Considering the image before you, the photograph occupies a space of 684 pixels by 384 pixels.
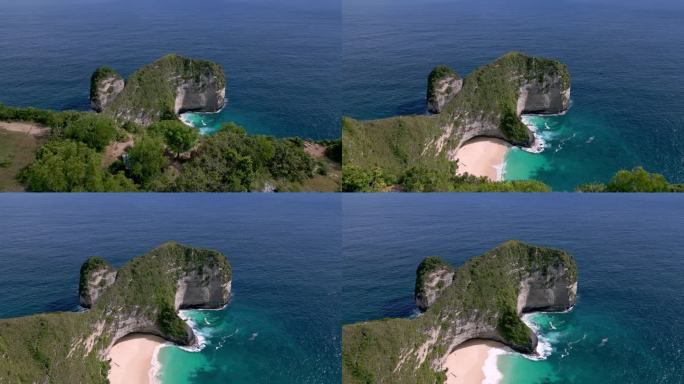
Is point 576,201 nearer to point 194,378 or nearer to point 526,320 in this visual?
point 526,320

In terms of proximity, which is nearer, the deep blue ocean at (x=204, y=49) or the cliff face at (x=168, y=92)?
the cliff face at (x=168, y=92)

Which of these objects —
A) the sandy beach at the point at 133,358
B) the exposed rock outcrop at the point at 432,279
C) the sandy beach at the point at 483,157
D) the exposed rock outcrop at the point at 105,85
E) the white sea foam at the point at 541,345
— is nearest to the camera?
the exposed rock outcrop at the point at 105,85

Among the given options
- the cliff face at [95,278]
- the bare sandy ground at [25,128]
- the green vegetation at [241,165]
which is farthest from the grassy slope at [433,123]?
the cliff face at [95,278]

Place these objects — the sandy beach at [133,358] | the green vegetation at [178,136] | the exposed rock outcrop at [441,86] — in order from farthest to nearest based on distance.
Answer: the exposed rock outcrop at [441,86] < the sandy beach at [133,358] < the green vegetation at [178,136]

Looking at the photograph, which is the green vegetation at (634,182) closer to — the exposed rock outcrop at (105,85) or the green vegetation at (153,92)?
the green vegetation at (153,92)

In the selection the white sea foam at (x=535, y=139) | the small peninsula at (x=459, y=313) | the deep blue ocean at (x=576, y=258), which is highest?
the white sea foam at (x=535, y=139)

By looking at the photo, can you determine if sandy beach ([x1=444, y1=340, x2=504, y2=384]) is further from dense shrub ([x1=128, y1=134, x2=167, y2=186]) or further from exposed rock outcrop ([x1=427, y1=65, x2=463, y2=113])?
dense shrub ([x1=128, y1=134, x2=167, y2=186])

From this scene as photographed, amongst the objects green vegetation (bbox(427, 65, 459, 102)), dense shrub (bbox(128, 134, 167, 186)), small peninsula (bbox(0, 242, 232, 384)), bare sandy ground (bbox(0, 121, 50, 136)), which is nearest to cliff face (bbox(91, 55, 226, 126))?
bare sandy ground (bbox(0, 121, 50, 136))
